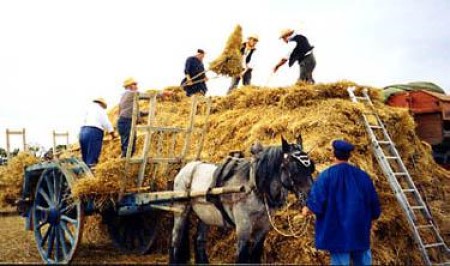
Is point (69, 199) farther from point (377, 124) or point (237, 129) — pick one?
point (377, 124)

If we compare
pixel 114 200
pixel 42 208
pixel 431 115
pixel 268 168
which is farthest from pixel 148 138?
pixel 431 115

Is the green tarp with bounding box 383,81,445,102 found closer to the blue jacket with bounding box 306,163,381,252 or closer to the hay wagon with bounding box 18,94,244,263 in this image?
the hay wagon with bounding box 18,94,244,263

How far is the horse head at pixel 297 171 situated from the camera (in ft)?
21.5

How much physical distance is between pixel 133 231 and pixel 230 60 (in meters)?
4.03

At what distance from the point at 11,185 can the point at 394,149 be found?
24.6 feet

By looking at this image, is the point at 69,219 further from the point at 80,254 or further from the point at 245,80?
the point at 245,80

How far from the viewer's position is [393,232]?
27.9 ft

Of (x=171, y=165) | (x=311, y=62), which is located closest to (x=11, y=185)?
(x=171, y=165)

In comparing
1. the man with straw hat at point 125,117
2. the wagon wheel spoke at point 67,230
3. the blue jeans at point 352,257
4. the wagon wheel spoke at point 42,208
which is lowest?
the blue jeans at point 352,257

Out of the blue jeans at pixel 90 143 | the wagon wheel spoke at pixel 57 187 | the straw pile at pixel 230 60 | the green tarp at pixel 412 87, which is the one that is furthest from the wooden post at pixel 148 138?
the green tarp at pixel 412 87

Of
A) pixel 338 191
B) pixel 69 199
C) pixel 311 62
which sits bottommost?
pixel 338 191

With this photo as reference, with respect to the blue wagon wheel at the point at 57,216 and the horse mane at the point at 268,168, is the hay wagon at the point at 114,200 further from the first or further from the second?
the horse mane at the point at 268,168

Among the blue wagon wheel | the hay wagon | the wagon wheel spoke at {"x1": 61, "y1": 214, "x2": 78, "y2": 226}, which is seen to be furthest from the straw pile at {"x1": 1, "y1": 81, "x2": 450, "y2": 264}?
the blue wagon wheel

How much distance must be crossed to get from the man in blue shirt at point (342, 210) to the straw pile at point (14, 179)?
6.75m
